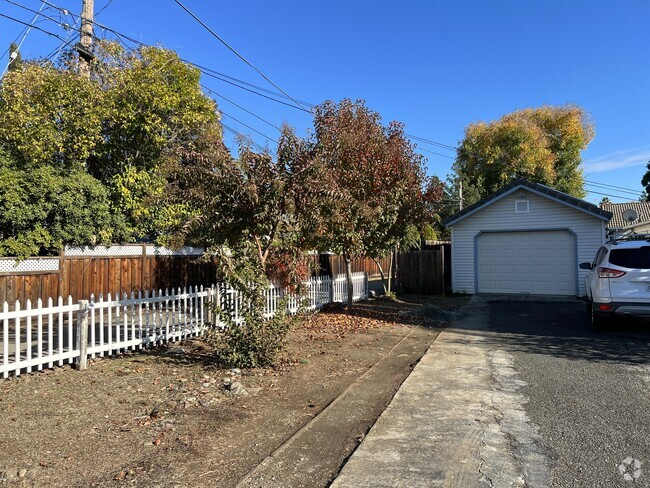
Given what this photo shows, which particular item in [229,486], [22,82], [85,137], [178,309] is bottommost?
[229,486]

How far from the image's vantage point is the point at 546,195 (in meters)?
16.2

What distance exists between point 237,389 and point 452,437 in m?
2.55

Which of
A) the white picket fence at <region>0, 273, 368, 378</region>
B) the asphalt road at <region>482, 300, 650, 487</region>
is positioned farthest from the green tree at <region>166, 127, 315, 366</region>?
the asphalt road at <region>482, 300, 650, 487</region>

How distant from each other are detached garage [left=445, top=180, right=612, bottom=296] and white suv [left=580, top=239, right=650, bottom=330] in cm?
706

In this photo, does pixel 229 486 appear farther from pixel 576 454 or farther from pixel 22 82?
pixel 22 82

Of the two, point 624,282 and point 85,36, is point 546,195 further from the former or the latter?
point 85,36

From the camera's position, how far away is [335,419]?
4.79 m

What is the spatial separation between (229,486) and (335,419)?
157cm

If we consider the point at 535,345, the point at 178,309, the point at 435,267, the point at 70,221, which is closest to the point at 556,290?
the point at 435,267

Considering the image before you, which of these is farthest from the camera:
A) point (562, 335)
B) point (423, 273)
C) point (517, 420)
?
point (423, 273)

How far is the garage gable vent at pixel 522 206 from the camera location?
16.7 m

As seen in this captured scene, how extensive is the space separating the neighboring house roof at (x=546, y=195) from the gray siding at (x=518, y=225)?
176mm

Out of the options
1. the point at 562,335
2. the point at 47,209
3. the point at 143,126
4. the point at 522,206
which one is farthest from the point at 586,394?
the point at 143,126

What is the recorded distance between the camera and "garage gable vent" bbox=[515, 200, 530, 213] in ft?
54.6
